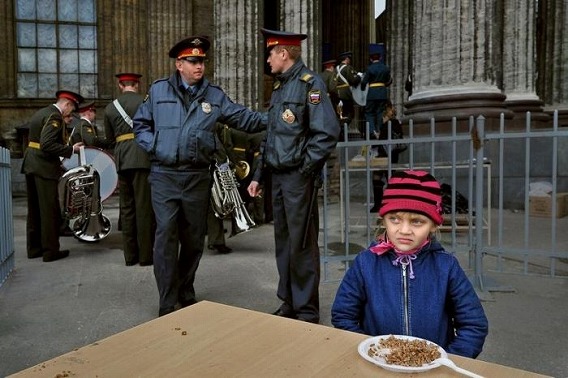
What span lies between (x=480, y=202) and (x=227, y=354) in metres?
4.05

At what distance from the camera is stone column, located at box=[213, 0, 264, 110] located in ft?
36.6

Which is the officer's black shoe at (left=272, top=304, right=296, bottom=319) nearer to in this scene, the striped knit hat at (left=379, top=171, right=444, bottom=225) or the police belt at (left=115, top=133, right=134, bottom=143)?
the striped knit hat at (left=379, top=171, right=444, bottom=225)

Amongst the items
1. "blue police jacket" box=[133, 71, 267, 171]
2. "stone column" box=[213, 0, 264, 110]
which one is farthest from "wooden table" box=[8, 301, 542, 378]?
"stone column" box=[213, 0, 264, 110]

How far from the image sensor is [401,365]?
1.36m

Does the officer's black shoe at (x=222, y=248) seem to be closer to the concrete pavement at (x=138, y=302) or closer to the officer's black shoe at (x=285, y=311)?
the concrete pavement at (x=138, y=302)

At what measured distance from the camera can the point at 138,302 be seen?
4766 mm

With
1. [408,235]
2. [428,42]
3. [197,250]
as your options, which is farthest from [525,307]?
[428,42]

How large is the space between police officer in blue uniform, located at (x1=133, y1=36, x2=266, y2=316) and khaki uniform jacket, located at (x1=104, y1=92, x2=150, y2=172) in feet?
5.87

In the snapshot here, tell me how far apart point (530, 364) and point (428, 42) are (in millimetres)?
7812

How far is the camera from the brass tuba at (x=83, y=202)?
6.81 meters

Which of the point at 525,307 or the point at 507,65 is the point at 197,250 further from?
the point at 507,65

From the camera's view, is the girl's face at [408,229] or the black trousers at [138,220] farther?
the black trousers at [138,220]

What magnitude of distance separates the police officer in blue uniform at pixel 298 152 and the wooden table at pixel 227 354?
2.37 meters

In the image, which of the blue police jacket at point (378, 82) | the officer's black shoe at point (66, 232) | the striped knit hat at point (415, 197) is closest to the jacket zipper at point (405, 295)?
the striped knit hat at point (415, 197)
